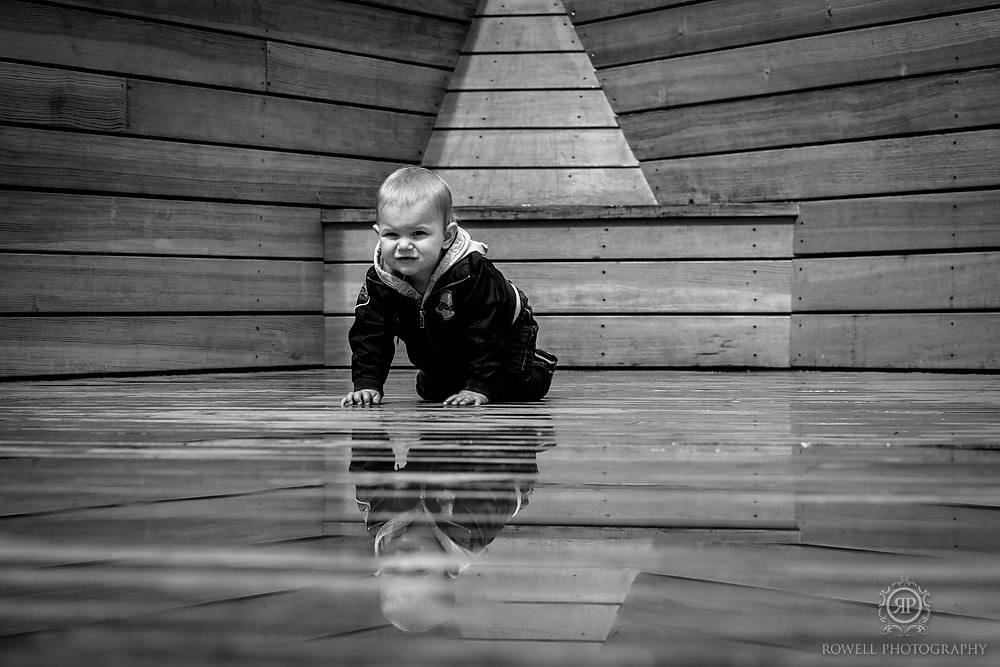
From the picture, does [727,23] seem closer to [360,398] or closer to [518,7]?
[518,7]

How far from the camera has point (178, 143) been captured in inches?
153

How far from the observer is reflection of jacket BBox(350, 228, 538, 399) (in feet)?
8.22

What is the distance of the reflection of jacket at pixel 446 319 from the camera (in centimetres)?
251

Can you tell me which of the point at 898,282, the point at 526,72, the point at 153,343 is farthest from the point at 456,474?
the point at 526,72

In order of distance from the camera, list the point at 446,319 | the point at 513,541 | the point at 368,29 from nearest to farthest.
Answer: the point at 513,541, the point at 446,319, the point at 368,29

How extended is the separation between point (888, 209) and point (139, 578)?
145 inches

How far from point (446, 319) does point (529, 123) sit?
7.12ft

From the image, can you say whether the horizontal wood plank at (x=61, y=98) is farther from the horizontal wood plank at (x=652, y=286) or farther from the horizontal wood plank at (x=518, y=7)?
the horizontal wood plank at (x=518, y=7)

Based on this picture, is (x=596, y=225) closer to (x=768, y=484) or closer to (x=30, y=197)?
(x=30, y=197)

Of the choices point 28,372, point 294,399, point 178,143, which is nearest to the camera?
point 294,399

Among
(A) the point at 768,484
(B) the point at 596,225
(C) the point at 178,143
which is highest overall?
(C) the point at 178,143

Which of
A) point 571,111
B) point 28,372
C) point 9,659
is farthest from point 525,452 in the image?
point 571,111

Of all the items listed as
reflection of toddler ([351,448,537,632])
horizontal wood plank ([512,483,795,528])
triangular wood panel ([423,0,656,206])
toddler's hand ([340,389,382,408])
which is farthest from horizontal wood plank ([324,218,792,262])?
horizontal wood plank ([512,483,795,528])

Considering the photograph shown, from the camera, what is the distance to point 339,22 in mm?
4297
